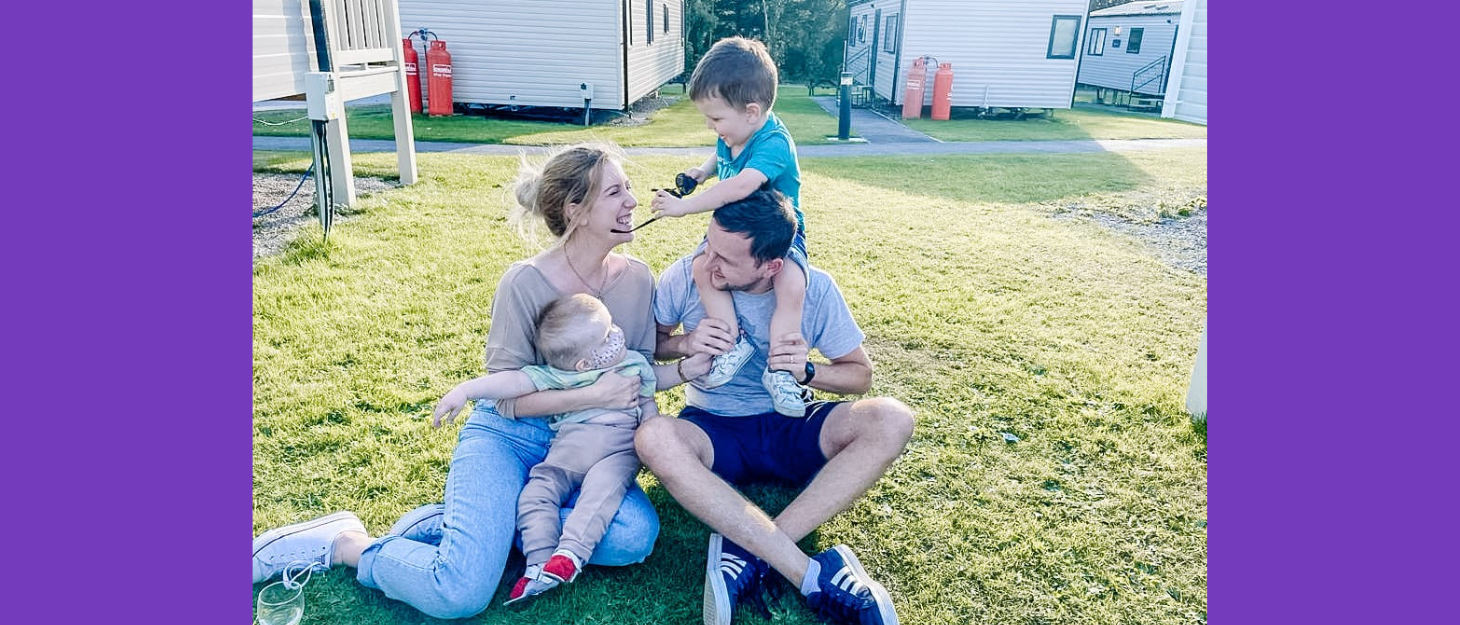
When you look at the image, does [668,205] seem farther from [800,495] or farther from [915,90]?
[915,90]

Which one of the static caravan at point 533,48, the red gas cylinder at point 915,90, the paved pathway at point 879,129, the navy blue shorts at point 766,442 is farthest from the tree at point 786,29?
the navy blue shorts at point 766,442

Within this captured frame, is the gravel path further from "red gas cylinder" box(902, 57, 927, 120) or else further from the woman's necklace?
"red gas cylinder" box(902, 57, 927, 120)

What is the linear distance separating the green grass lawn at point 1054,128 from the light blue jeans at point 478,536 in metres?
13.1

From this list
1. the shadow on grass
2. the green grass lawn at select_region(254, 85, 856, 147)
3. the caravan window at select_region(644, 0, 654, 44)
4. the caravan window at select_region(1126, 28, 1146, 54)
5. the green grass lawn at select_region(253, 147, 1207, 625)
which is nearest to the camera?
the green grass lawn at select_region(253, 147, 1207, 625)

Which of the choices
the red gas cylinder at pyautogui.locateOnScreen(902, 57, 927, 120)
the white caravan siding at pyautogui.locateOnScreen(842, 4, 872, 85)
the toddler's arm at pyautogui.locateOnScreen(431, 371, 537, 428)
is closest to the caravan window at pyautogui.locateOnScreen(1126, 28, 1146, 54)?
the white caravan siding at pyautogui.locateOnScreen(842, 4, 872, 85)

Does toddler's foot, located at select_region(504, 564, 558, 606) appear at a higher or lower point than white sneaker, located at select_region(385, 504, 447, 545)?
lower

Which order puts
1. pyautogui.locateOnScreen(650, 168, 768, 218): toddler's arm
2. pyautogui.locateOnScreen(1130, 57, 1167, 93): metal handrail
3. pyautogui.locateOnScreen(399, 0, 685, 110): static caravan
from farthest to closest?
pyautogui.locateOnScreen(1130, 57, 1167, 93): metal handrail → pyautogui.locateOnScreen(399, 0, 685, 110): static caravan → pyautogui.locateOnScreen(650, 168, 768, 218): toddler's arm

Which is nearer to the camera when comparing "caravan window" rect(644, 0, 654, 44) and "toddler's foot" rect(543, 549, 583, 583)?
"toddler's foot" rect(543, 549, 583, 583)

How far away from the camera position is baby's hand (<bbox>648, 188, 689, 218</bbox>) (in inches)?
→ 112

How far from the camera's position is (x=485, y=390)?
2498 millimetres

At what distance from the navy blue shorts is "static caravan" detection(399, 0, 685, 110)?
1310 cm

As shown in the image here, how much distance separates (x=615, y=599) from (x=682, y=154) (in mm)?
9420

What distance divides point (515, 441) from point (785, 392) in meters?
0.93

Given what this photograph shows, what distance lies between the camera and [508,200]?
311 centimetres
